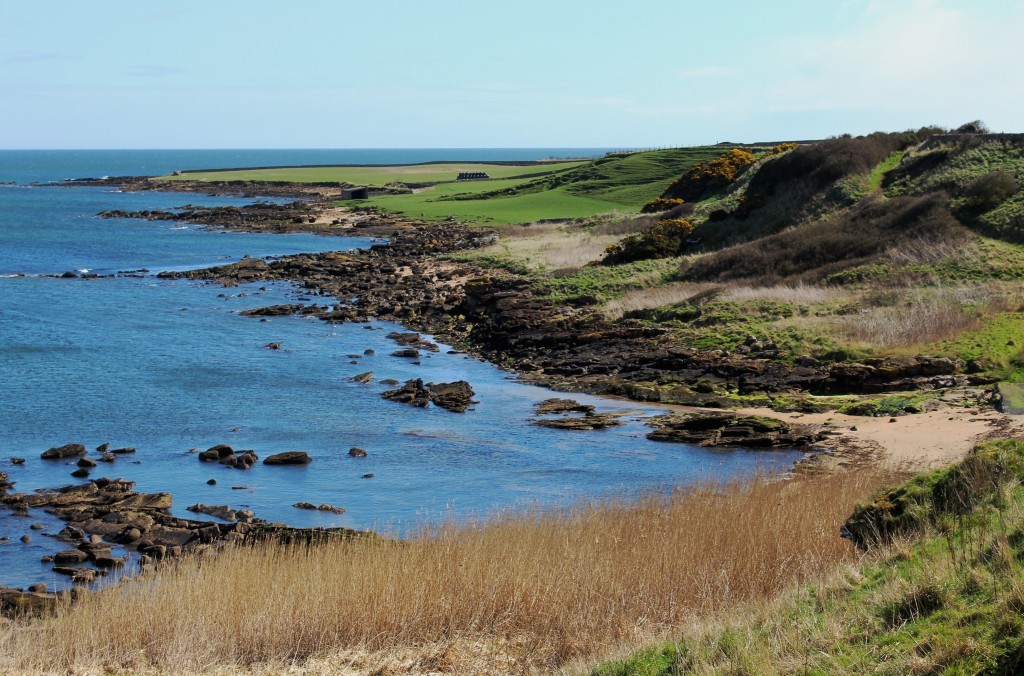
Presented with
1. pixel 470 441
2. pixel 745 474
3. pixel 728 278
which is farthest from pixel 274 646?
pixel 728 278

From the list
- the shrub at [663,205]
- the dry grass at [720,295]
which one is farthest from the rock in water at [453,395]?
the shrub at [663,205]

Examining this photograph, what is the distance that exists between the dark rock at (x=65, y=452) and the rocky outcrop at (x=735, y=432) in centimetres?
1448

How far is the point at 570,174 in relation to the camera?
119 meters

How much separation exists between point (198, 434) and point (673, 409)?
13469 mm

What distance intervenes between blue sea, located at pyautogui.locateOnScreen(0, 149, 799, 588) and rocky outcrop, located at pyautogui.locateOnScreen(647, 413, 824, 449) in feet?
2.21

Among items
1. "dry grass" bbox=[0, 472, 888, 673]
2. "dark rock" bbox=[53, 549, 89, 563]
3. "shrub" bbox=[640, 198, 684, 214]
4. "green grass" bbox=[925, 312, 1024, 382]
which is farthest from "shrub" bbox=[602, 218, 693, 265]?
"dry grass" bbox=[0, 472, 888, 673]

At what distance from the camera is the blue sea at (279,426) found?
2152cm

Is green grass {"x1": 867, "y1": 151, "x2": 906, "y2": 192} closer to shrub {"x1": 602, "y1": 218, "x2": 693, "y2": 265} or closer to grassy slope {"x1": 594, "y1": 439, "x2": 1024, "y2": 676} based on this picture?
shrub {"x1": 602, "y1": 218, "x2": 693, "y2": 265}

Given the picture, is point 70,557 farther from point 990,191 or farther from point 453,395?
point 990,191

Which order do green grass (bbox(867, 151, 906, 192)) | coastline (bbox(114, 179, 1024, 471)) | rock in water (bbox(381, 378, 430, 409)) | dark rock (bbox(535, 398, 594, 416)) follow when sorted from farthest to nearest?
green grass (bbox(867, 151, 906, 192)) → rock in water (bbox(381, 378, 430, 409)) → dark rock (bbox(535, 398, 594, 416)) → coastline (bbox(114, 179, 1024, 471))

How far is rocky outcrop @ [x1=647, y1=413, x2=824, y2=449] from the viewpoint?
24750 mm

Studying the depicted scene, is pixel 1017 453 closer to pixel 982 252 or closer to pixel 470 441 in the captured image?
pixel 470 441

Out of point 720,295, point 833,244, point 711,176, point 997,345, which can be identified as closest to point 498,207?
point 711,176

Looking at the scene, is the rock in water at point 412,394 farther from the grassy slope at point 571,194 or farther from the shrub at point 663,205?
the grassy slope at point 571,194
